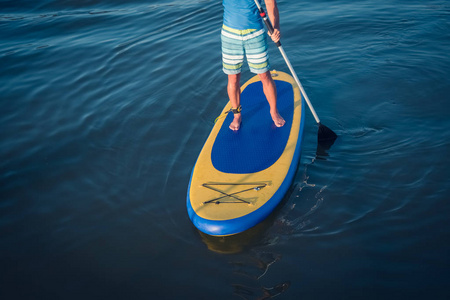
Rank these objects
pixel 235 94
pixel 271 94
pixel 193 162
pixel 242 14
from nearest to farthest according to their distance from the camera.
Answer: pixel 242 14 → pixel 271 94 → pixel 235 94 → pixel 193 162

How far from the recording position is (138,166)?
5.64m

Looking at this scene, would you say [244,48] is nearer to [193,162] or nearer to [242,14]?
[242,14]

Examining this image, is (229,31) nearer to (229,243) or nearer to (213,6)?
(229,243)

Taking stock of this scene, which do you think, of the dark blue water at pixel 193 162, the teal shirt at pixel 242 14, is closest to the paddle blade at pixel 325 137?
the dark blue water at pixel 193 162

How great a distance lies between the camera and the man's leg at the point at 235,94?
5356 mm

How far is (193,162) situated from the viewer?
5.61 metres

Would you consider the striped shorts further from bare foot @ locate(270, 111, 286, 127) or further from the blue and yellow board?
the blue and yellow board

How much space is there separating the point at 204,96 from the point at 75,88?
2.73m

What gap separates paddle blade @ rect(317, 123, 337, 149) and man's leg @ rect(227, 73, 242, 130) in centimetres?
115

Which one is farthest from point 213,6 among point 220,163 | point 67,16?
point 220,163

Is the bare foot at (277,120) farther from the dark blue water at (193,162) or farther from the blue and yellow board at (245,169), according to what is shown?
the dark blue water at (193,162)

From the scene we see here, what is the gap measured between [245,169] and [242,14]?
1888 mm

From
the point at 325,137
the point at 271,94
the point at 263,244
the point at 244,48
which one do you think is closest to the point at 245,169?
the point at 263,244

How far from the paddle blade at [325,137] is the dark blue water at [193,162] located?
0.11 meters
